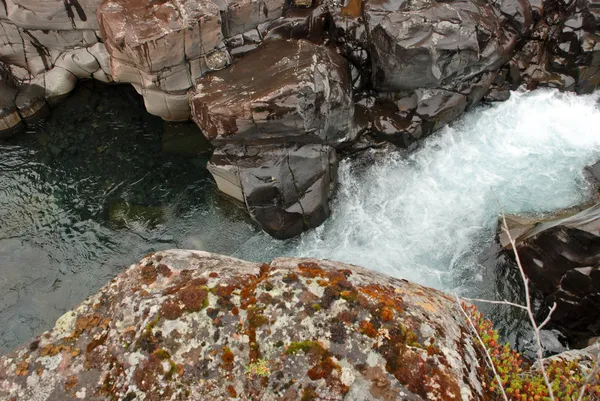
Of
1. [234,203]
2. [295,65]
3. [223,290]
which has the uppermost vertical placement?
[295,65]

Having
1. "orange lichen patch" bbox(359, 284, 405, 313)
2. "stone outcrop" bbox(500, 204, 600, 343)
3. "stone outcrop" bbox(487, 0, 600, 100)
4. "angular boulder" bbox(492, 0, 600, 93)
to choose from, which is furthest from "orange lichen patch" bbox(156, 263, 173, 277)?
"angular boulder" bbox(492, 0, 600, 93)

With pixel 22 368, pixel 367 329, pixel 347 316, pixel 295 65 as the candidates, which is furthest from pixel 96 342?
pixel 295 65

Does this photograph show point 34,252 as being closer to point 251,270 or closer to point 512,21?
point 251,270

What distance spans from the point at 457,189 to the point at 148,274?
30.5 feet

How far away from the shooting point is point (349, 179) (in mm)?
12453

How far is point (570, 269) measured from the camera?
29.3ft

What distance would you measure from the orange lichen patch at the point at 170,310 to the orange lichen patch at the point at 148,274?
61 centimetres

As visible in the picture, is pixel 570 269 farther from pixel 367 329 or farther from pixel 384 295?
pixel 367 329

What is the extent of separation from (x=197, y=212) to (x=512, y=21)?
12.0 metres

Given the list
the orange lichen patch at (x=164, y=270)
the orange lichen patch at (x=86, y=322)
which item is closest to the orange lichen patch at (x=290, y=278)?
the orange lichen patch at (x=164, y=270)

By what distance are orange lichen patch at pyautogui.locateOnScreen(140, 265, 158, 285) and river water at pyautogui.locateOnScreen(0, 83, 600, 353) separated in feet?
16.7

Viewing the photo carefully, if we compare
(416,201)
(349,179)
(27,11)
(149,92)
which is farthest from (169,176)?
(416,201)

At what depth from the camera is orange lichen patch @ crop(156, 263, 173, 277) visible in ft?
19.9

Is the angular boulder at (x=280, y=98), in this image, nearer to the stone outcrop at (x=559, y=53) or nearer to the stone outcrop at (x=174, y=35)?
the stone outcrop at (x=174, y=35)
